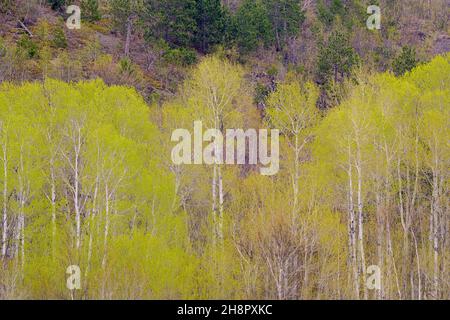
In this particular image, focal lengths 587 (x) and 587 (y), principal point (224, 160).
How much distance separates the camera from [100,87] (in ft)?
103

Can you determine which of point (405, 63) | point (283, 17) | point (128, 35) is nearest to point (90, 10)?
point (128, 35)

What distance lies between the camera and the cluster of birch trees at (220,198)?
75.6 ft

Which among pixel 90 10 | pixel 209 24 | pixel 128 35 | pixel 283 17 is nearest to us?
pixel 209 24

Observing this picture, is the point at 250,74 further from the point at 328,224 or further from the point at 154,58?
the point at 328,224

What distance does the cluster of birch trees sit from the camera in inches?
907

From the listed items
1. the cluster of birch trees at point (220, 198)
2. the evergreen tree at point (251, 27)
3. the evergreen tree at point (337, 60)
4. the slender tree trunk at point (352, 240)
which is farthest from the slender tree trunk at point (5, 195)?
the evergreen tree at point (251, 27)

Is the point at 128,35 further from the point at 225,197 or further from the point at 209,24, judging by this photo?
the point at 225,197

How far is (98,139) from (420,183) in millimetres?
16785

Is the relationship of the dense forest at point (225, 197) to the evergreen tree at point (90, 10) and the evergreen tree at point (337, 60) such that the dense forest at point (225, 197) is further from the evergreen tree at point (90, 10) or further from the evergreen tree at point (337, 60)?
the evergreen tree at point (90, 10)

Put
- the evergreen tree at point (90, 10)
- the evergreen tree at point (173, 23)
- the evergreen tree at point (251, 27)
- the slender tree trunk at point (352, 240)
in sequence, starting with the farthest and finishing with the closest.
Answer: the evergreen tree at point (90, 10) → the evergreen tree at point (251, 27) → the evergreen tree at point (173, 23) → the slender tree trunk at point (352, 240)

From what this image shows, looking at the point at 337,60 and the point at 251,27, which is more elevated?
the point at 251,27

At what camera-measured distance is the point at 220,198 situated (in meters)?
27.3

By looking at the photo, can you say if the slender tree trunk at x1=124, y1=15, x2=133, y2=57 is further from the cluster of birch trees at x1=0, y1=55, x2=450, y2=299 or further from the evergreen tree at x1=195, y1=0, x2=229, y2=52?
the cluster of birch trees at x1=0, y1=55, x2=450, y2=299
